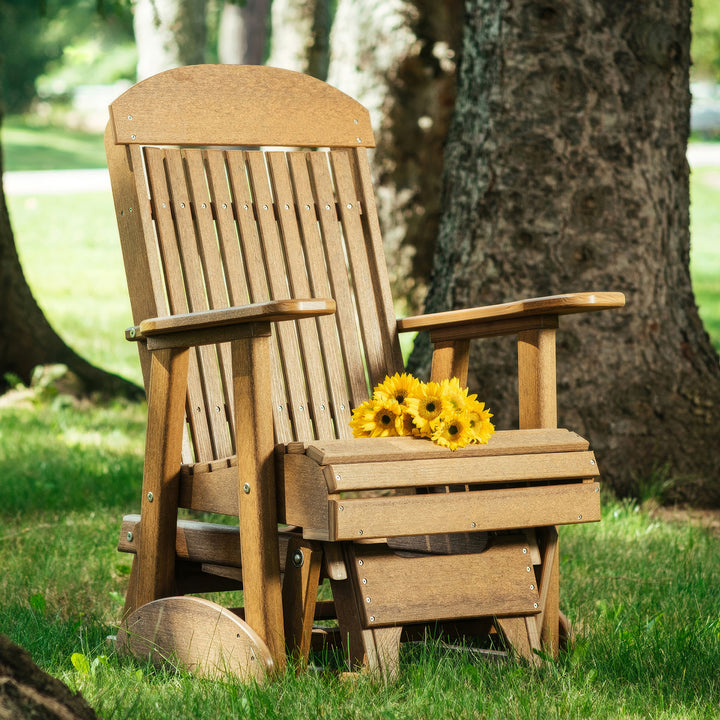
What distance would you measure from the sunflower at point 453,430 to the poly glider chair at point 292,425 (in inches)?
1.4

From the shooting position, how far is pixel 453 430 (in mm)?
2217

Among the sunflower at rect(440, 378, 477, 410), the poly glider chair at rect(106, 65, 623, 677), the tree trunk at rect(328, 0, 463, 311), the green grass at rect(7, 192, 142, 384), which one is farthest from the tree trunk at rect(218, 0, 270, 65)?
the sunflower at rect(440, 378, 477, 410)

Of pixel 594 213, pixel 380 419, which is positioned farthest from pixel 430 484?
pixel 594 213

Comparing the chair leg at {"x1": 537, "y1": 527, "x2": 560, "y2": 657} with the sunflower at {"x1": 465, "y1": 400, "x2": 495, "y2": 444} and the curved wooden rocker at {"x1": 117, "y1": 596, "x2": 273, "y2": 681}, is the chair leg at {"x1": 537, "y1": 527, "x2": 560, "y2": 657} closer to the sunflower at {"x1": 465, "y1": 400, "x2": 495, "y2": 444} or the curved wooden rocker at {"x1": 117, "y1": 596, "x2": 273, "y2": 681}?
the sunflower at {"x1": 465, "y1": 400, "x2": 495, "y2": 444}

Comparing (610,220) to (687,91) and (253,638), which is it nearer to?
(687,91)

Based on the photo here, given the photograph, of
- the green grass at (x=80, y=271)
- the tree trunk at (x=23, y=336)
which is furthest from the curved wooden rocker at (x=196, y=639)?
the green grass at (x=80, y=271)

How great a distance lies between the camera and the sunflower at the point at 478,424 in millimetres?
2225

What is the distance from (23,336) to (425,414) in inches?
145

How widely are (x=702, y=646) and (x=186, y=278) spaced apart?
4.81 ft

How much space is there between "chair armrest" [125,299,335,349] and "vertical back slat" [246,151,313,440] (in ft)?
1.60

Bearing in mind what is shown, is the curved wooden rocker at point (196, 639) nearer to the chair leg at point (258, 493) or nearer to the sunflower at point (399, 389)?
the chair leg at point (258, 493)

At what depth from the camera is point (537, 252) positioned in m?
3.90

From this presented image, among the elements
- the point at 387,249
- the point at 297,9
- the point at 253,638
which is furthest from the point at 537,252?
the point at 297,9

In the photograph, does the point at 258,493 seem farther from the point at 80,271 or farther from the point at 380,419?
the point at 80,271
